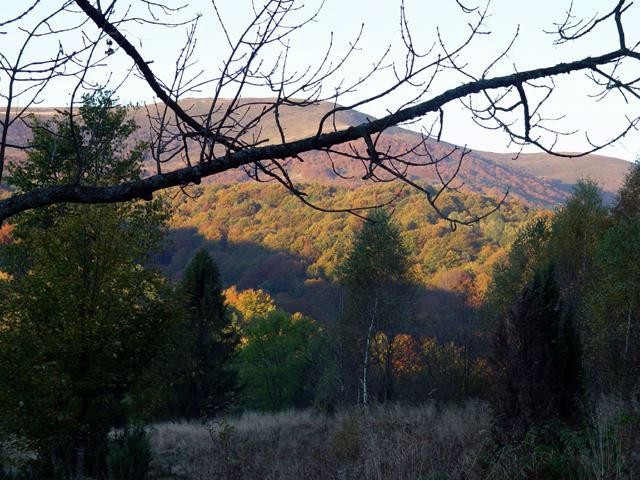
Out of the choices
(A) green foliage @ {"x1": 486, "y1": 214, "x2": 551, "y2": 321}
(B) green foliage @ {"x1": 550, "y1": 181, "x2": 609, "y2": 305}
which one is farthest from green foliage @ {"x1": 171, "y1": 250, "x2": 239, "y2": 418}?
(B) green foliage @ {"x1": 550, "y1": 181, "x2": 609, "y2": 305}

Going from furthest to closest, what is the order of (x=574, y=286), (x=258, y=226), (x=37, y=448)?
(x=258, y=226) → (x=574, y=286) → (x=37, y=448)

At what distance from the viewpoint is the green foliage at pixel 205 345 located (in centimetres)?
3016

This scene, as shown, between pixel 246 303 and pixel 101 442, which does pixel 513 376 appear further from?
pixel 246 303

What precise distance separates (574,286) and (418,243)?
161 ft

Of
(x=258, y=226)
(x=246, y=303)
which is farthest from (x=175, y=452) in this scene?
(x=258, y=226)

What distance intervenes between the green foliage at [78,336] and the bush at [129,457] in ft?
1.68

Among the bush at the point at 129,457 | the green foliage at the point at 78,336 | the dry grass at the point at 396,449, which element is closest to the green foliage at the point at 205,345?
the dry grass at the point at 396,449

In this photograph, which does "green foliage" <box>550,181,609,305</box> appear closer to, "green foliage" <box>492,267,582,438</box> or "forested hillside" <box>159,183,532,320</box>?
"green foliage" <box>492,267,582,438</box>

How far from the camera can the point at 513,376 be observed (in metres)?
11.3

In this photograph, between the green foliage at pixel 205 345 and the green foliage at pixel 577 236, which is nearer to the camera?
the green foliage at pixel 577 236

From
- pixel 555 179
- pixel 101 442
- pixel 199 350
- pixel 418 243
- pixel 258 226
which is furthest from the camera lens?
pixel 555 179

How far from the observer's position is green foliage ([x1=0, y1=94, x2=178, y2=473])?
38.1ft

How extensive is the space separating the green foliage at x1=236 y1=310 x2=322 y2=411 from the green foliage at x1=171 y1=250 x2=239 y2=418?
1197 centimetres

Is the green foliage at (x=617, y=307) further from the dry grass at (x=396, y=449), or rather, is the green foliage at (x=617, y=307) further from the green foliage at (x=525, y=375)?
the green foliage at (x=525, y=375)
